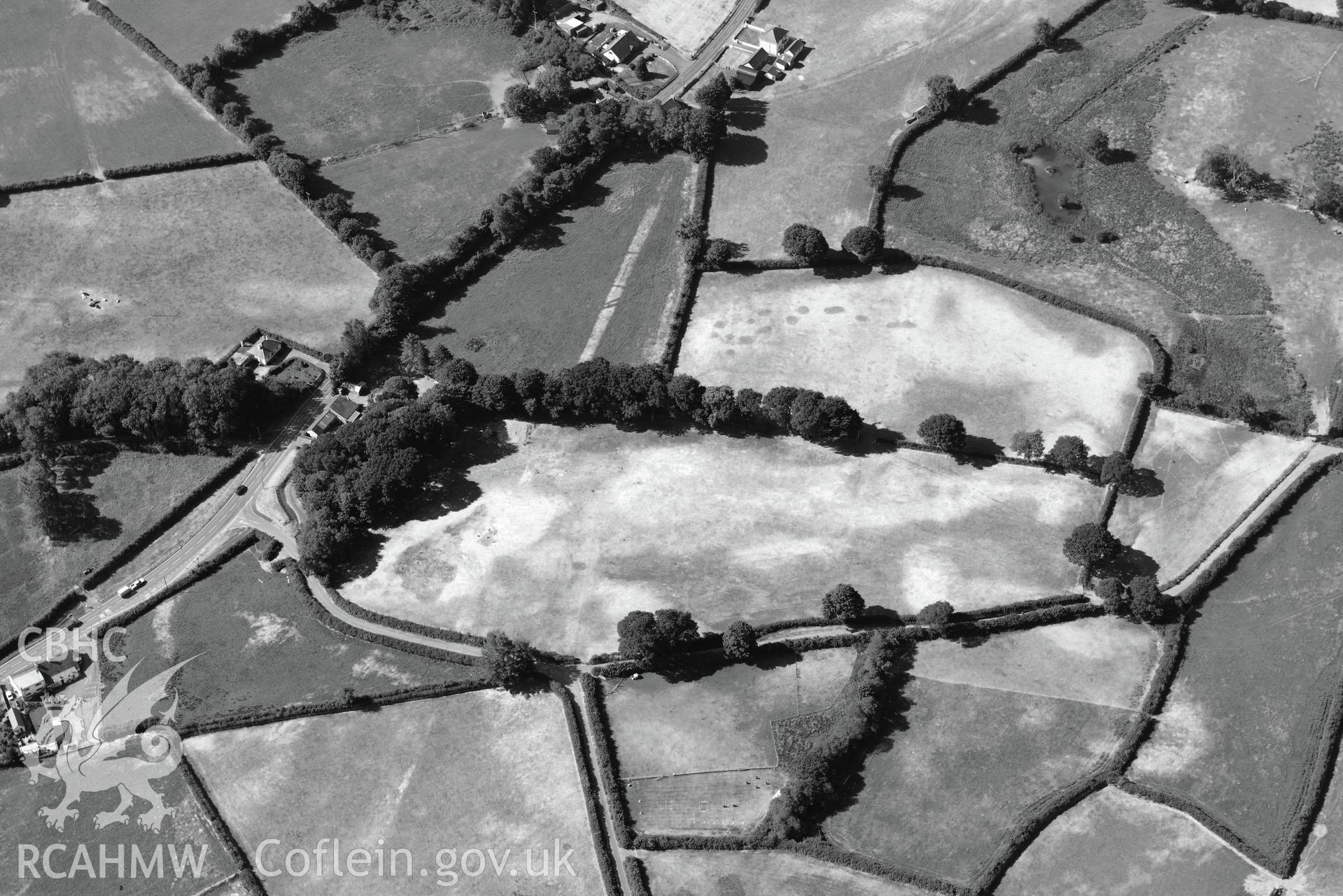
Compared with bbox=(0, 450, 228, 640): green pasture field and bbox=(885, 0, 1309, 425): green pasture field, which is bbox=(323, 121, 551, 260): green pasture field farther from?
bbox=(885, 0, 1309, 425): green pasture field

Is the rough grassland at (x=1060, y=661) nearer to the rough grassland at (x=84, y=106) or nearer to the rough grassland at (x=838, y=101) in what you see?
the rough grassland at (x=838, y=101)

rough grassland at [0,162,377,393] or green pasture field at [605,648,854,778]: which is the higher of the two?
rough grassland at [0,162,377,393]

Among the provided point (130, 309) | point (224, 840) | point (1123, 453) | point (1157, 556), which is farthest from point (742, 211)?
point (224, 840)

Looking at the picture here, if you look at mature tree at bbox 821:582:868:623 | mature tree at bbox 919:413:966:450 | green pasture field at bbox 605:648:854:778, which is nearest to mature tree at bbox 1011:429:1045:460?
mature tree at bbox 919:413:966:450

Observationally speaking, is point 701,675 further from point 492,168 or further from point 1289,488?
point 492,168

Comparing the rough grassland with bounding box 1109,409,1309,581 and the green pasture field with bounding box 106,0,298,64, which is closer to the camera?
the rough grassland with bounding box 1109,409,1309,581

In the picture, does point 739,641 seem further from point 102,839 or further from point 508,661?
→ point 102,839

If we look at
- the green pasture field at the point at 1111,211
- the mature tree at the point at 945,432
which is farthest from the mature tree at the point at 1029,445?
the green pasture field at the point at 1111,211
